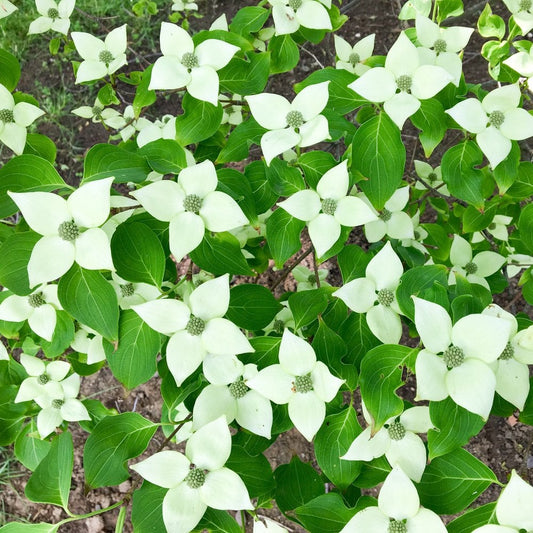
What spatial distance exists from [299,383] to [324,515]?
23 centimetres

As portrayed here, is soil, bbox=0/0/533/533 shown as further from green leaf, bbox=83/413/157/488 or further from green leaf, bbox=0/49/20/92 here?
green leaf, bbox=0/49/20/92

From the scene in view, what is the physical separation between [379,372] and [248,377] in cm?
23

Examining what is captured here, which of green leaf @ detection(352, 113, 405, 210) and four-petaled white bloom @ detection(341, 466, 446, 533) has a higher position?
green leaf @ detection(352, 113, 405, 210)

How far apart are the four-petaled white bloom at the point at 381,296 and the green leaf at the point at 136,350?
0.37 meters

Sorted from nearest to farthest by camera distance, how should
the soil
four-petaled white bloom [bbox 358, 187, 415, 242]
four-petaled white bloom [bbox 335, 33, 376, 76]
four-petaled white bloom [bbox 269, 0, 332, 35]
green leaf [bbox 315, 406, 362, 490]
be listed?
1. green leaf [bbox 315, 406, 362, 490]
2. four-petaled white bloom [bbox 269, 0, 332, 35]
3. four-petaled white bloom [bbox 358, 187, 415, 242]
4. four-petaled white bloom [bbox 335, 33, 376, 76]
5. the soil

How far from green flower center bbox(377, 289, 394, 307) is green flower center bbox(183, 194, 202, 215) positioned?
391 mm

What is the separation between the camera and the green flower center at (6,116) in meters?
1.02

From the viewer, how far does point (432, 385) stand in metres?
0.79

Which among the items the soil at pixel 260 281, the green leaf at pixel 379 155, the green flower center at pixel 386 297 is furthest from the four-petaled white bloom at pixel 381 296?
the soil at pixel 260 281

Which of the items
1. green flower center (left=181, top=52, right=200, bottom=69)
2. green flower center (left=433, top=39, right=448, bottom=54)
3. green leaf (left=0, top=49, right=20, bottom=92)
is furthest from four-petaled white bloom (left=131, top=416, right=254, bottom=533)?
green flower center (left=433, top=39, right=448, bottom=54)

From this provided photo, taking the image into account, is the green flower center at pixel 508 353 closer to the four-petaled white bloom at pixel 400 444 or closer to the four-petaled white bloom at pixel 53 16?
the four-petaled white bloom at pixel 400 444

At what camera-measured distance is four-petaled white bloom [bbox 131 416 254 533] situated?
32.4 inches

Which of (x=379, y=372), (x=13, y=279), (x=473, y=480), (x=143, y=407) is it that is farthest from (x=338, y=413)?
(x=143, y=407)

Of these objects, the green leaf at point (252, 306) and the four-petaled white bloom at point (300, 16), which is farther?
the four-petaled white bloom at point (300, 16)
